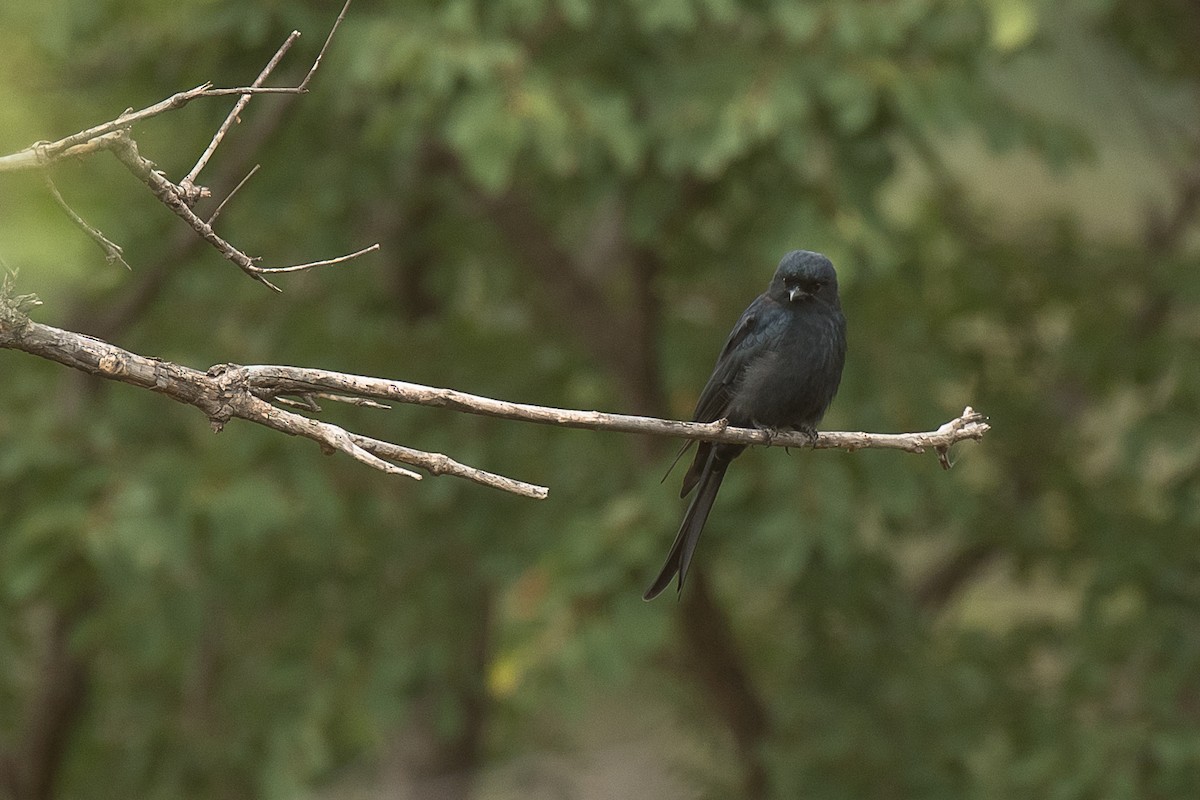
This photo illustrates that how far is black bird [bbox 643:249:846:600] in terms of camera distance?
4230mm

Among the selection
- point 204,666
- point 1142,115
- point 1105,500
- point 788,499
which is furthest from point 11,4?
point 1142,115

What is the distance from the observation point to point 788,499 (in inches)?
236

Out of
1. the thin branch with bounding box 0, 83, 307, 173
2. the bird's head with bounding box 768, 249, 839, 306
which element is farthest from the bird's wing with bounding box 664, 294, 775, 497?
the thin branch with bounding box 0, 83, 307, 173

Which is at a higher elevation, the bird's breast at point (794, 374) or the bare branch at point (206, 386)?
the bird's breast at point (794, 374)

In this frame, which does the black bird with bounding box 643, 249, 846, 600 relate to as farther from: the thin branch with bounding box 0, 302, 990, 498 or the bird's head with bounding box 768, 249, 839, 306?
the thin branch with bounding box 0, 302, 990, 498

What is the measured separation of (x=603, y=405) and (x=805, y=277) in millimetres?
3504

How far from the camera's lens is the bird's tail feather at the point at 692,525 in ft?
12.0

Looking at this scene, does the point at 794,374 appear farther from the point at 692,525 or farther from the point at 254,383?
the point at 254,383

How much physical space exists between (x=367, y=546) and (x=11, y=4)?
366 cm

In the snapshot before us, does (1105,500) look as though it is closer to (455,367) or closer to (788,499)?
(788,499)

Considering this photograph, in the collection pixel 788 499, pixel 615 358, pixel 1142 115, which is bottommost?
pixel 788 499

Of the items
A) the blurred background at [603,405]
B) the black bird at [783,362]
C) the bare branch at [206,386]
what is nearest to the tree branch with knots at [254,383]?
the bare branch at [206,386]

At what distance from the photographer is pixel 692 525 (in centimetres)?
403

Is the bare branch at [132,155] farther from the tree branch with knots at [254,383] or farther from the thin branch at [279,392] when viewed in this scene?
the thin branch at [279,392]
